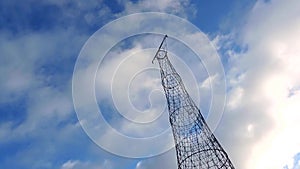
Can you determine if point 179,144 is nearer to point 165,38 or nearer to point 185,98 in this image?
point 185,98

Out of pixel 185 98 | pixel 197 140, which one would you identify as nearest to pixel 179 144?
pixel 197 140

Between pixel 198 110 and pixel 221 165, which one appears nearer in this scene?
pixel 221 165

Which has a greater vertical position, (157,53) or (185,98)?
(157,53)

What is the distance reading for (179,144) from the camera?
280ft

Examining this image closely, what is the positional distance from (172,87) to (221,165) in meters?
18.2

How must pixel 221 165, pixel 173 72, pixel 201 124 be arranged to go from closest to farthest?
pixel 221 165 < pixel 201 124 < pixel 173 72

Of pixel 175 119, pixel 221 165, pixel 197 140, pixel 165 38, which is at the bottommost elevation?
pixel 221 165

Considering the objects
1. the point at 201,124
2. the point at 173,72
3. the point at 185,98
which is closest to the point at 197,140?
the point at 201,124

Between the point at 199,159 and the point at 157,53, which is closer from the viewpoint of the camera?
the point at 199,159

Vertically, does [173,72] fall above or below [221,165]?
above

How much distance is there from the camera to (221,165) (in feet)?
264

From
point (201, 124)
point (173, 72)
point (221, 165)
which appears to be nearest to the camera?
point (221, 165)

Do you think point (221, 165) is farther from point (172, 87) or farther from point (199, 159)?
point (172, 87)

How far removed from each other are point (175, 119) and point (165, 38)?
1508cm
